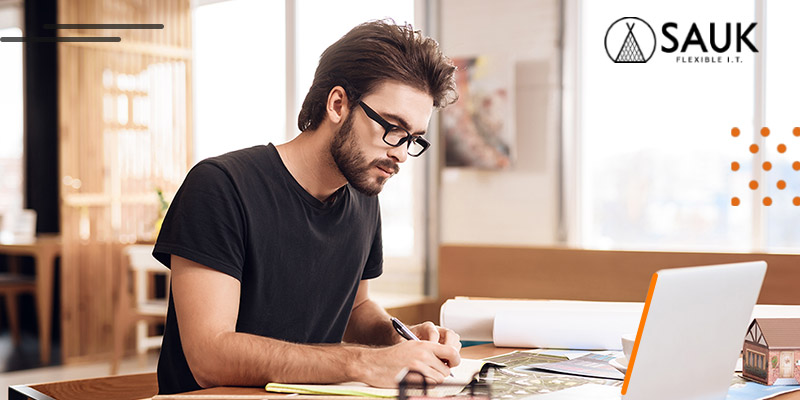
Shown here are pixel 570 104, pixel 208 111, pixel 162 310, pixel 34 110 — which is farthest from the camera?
pixel 34 110

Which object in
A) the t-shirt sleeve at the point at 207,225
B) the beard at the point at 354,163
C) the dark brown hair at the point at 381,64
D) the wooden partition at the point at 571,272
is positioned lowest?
the wooden partition at the point at 571,272

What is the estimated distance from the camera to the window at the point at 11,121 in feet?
23.4

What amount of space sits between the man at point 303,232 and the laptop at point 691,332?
14.1 inches

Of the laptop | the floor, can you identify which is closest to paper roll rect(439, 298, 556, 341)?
the laptop

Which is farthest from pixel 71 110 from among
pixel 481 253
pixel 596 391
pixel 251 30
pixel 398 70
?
pixel 596 391

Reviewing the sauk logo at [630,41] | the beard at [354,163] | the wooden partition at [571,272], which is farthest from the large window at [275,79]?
the beard at [354,163]

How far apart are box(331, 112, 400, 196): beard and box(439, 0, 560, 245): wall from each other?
292 cm

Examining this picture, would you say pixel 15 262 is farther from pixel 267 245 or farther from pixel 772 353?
pixel 772 353

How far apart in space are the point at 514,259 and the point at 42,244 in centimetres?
362

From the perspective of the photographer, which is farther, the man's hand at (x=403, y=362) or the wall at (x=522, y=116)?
the wall at (x=522, y=116)

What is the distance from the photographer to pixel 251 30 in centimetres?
605

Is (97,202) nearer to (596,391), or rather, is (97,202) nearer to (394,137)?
(394,137)

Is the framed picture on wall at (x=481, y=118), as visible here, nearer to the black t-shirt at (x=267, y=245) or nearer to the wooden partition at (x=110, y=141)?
the wooden partition at (x=110, y=141)

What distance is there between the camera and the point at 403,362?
52.7 inches
